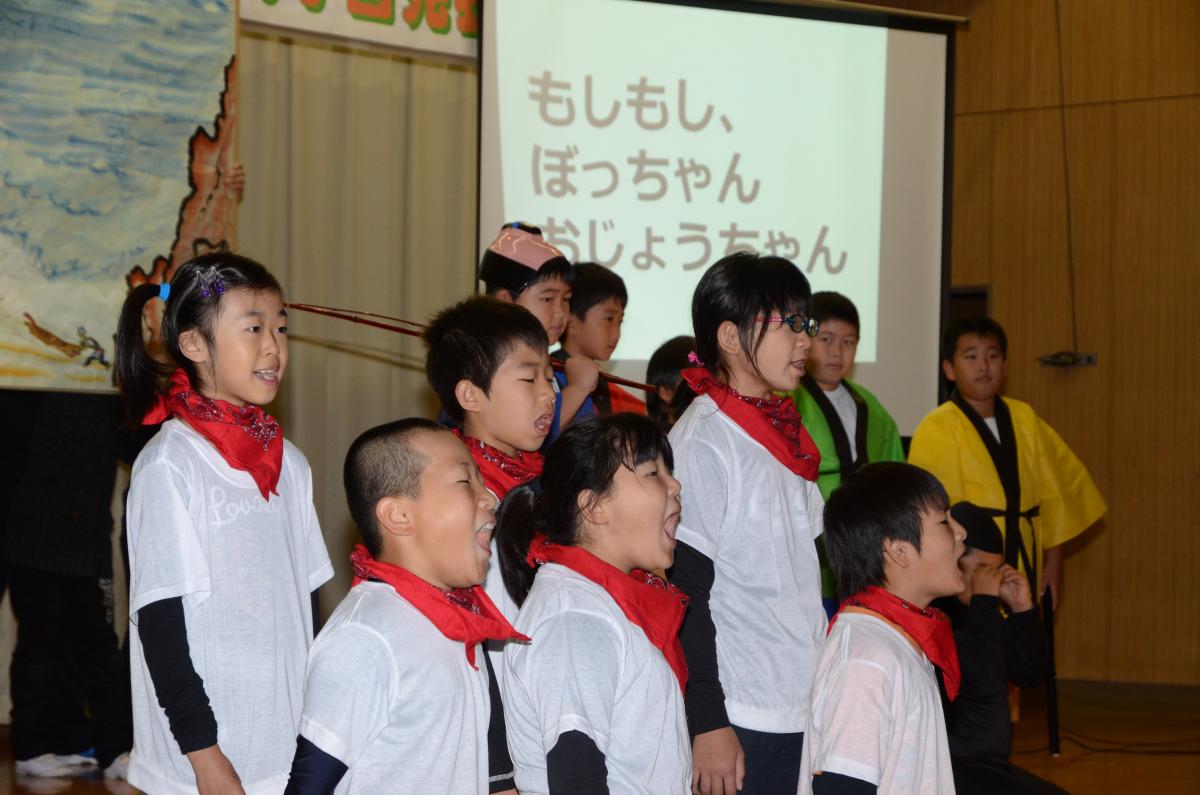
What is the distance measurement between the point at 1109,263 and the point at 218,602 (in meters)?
4.02

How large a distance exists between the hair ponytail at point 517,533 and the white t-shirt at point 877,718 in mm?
424

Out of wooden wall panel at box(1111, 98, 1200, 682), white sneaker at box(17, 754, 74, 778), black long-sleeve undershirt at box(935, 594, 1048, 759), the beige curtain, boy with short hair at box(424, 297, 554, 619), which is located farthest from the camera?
wooden wall panel at box(1111, 98, 1200, 682)

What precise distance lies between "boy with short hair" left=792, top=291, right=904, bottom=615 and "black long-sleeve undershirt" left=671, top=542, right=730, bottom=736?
4.45 feet

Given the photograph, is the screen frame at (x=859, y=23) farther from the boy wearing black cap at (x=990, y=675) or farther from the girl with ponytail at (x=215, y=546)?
the girl with ponytail at (x=215, y=546)

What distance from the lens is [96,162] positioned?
308 centimetres

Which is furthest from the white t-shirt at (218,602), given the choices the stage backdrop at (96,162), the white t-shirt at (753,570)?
the stage backdrop at (96,162)

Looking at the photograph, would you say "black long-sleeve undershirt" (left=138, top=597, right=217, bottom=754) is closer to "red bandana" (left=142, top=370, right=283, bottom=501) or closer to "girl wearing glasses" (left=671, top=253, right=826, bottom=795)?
"red bandana" (left=142, top=370, right=283, bottom=501)

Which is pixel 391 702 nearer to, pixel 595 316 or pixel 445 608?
pixel 445 608

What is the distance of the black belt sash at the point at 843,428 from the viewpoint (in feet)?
10.4

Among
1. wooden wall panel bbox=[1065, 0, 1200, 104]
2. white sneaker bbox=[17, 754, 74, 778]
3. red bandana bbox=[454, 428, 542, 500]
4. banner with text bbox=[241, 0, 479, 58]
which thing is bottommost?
white sneaker bbox=[17, 754, 74, 778]

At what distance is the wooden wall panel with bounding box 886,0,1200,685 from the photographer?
4.62 meters

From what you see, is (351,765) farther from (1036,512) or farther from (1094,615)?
(1094,615)

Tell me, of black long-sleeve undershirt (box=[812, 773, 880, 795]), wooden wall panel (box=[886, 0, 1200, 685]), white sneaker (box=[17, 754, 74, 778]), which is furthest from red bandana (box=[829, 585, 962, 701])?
wooden wall panel (box=[886, 0, 1200, 685])

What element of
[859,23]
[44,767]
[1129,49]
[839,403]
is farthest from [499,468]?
[1129,49]
